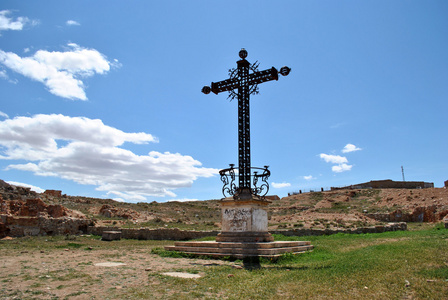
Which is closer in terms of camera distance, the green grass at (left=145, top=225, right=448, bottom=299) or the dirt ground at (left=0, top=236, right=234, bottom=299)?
the green grass at (left=145, top=225, right=448, bottom=299)

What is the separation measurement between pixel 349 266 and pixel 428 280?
1.83 m

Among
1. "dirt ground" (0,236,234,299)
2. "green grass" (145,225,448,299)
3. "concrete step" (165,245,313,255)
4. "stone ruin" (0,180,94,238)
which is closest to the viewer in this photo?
"green grass" (145,225,448,299)

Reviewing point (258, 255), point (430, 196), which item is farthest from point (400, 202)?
point (258, 255)

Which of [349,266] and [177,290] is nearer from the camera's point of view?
[177,290]

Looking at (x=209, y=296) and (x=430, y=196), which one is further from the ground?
(x=430, y=196)

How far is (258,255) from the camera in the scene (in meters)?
8.80

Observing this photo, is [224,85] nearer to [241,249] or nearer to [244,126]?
[244,126]

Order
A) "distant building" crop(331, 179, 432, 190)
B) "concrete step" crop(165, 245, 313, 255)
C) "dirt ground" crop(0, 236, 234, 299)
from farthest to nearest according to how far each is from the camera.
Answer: "distant building" crop(331, 179, 432, 190) < "concrete step" crop(165, 245, 313, 255) < "dirt ground" crop(0, 236, 234, 299)

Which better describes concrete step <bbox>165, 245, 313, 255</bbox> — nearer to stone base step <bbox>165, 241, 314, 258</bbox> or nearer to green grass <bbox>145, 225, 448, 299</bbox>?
stone base step <bbox>165, 241, 314, 258</bbox>

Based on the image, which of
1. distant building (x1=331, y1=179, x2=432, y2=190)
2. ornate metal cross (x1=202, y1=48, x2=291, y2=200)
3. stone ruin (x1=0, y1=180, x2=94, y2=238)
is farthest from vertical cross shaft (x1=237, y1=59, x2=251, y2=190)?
distant building (x1=331, y1=179, x2=432, y2=190)

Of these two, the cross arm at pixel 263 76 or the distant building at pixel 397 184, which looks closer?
the cross arm at pixel 263 76

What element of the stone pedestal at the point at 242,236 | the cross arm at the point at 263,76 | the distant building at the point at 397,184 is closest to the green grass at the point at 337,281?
the stone pedestal at the point at 242,236

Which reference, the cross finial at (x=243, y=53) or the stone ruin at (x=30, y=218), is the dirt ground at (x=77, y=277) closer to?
the cross finial at (x=243, y=53)

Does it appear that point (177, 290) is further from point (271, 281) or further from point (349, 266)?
point (349, 266)
